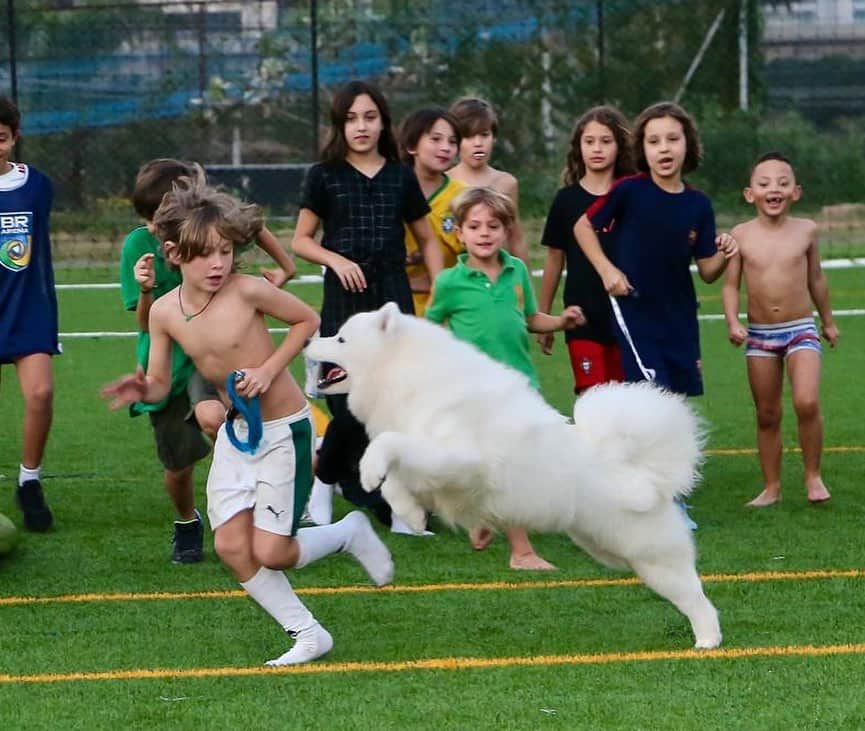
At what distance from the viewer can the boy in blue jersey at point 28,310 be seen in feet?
25.1

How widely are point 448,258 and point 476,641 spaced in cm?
270

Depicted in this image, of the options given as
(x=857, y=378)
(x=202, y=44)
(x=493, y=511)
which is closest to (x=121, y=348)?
(x=857, y=378)

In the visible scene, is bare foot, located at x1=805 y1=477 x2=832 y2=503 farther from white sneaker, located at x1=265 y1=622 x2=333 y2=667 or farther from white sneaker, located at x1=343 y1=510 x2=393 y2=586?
white sneaker, located at x1=265 y1=622 x2=333 y2=667

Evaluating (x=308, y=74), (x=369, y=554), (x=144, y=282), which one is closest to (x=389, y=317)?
(x=369, y=554)

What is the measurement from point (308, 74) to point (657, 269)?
1486 centimetres

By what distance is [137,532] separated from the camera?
7.72 metres

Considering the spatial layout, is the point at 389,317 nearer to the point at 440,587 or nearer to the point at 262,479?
the point at 262,479

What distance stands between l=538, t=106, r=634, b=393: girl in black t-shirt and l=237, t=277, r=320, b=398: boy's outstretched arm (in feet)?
7.48

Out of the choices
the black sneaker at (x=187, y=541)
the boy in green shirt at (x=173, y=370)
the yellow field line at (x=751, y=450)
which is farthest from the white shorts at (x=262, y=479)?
the yellow field line at (x=751, y=450)

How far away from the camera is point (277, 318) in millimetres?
5590

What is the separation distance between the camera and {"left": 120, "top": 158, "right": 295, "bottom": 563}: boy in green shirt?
6801mm

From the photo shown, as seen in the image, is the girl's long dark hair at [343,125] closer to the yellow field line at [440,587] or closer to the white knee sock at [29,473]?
the white knee sock at [29,473]

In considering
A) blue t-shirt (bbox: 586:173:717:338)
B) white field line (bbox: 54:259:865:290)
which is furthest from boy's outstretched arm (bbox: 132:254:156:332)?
white field line (bbox: 54:259:865:290)

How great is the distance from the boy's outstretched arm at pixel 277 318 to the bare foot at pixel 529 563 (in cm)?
161
